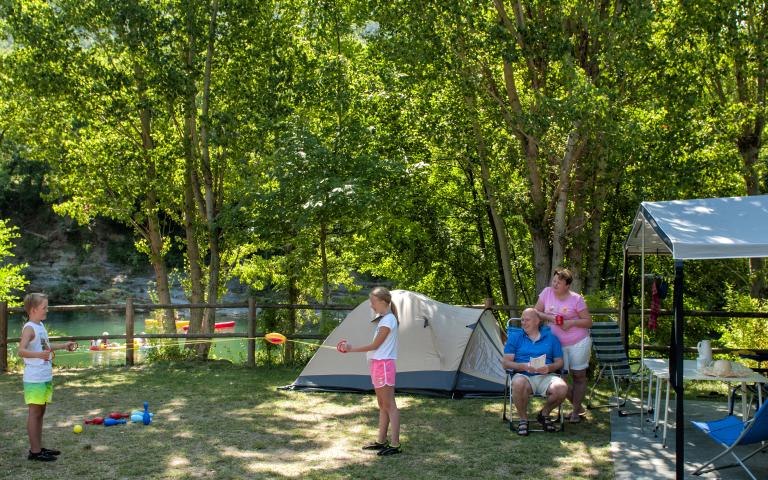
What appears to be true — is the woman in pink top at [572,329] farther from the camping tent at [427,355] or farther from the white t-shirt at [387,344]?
the white t-shirt at [387,344]

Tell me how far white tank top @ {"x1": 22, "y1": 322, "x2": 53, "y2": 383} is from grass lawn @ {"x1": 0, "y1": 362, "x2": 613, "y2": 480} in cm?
65

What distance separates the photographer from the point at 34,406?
224 inches

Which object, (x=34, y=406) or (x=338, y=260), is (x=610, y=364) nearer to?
(x=34, y=406)

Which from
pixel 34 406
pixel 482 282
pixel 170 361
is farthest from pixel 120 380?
pixel 482 282

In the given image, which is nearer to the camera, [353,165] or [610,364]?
[610,364]

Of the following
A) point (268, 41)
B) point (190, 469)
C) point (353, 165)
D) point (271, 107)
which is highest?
point (268, 41)

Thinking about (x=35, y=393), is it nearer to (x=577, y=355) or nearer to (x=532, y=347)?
(x=532, y=347)

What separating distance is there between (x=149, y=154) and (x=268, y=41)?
3009mm

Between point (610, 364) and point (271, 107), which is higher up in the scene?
point (271, 107)

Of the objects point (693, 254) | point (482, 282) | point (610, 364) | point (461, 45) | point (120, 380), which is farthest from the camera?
point (482, 282)

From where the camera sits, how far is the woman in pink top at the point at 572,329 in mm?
7176

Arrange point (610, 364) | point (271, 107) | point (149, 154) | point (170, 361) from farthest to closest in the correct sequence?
point (149, 154) → point (271, 107) → point (170, 361) → point (610, 364)

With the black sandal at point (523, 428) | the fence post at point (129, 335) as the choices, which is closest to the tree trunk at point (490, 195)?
the black sandal at point (523, 428)

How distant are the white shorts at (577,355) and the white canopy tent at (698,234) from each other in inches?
56.9
